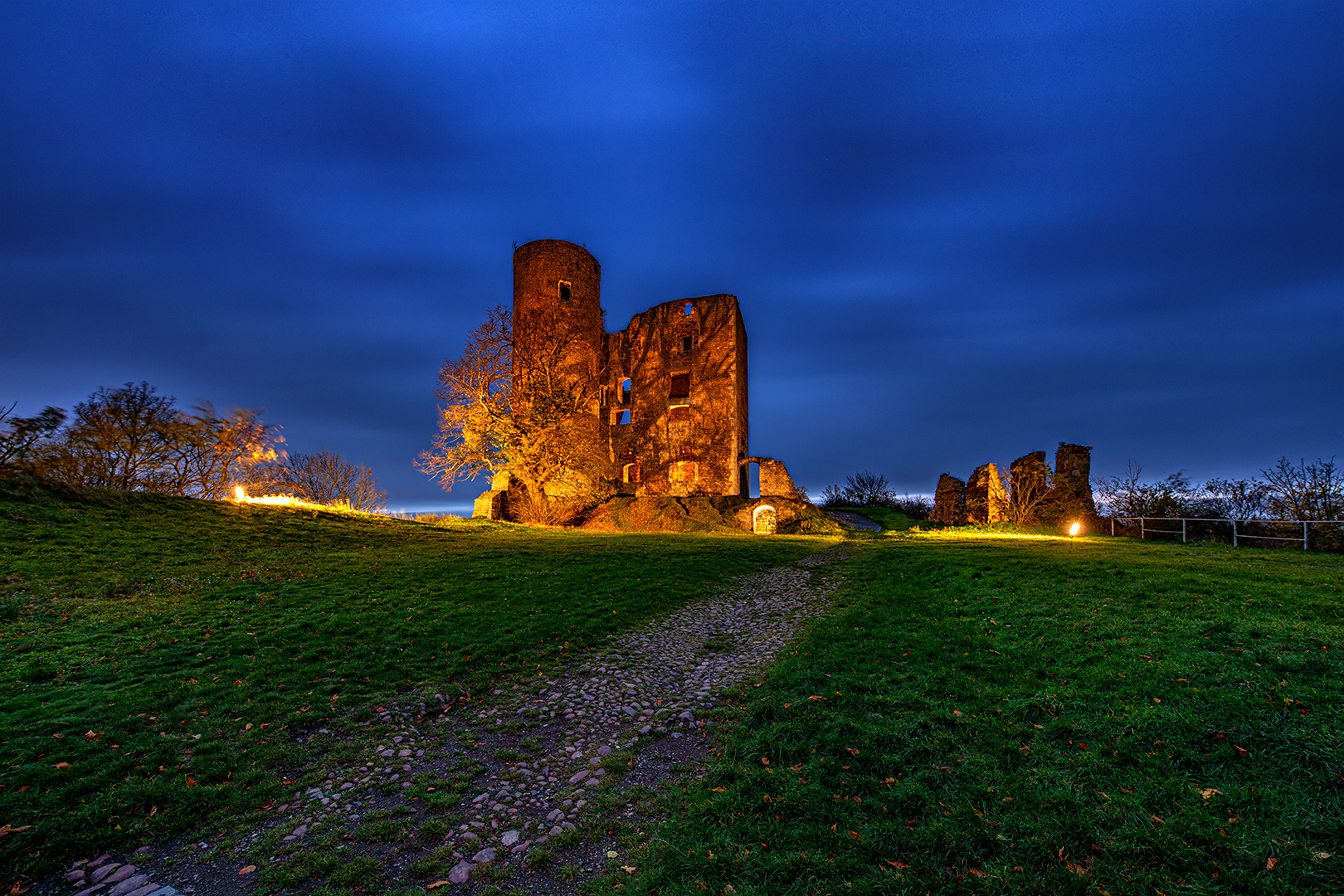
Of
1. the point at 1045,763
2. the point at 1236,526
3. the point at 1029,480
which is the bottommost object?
the point at 1045,763

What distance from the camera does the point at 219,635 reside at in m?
7.59

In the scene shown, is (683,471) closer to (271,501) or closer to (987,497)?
(987,497)

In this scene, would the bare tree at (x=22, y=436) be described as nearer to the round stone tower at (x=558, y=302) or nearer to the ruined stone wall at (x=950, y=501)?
the round stone tower at (x=558, y=302)

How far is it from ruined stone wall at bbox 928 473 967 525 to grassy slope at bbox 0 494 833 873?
1691 centimetres

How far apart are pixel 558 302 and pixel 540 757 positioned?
27.7 m

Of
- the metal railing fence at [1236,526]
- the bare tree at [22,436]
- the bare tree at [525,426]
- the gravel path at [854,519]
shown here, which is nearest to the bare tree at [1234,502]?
the metal railing fence at [1236,526]

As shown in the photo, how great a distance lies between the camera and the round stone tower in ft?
96.3

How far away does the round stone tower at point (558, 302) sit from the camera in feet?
96.3

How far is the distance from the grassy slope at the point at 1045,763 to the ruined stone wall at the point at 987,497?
56.5 ft

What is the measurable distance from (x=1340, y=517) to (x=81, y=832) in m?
28.5

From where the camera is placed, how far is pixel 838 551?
16.9 m

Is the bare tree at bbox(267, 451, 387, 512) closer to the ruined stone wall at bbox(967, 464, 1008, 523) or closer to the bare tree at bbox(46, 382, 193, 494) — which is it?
the bare tree at bbox(46, 382, 193, 494)

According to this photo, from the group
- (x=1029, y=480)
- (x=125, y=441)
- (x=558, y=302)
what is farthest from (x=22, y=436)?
(x=1029, y=480)

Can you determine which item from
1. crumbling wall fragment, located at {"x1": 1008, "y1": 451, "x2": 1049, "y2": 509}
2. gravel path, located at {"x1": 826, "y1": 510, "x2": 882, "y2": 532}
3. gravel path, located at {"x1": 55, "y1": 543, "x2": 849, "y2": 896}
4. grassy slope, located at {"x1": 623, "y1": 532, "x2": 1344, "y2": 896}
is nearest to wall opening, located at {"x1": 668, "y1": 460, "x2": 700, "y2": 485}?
gravel path, located at {"x1": 826, "y1": 510, "x2": 882, "y2": 532}
